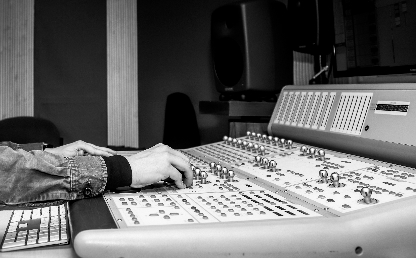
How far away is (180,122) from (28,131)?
1.08m

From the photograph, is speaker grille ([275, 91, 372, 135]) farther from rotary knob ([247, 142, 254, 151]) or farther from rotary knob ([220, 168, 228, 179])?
rotary knob ([220, 168, 228, 179])

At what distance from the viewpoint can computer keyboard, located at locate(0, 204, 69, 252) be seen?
65 cm

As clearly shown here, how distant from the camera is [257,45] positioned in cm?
211

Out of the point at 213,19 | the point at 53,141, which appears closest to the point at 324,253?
the point at 213,19

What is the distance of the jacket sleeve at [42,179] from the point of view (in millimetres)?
874

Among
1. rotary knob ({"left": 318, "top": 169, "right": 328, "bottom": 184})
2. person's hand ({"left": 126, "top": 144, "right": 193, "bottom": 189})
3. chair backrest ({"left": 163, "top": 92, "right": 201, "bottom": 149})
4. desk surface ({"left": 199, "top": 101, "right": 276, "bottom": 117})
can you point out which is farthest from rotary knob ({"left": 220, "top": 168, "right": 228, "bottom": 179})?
chair backrest ({"left": 163, "top": 92, "right": 201, "bottom": 149})

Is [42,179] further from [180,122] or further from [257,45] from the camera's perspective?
[180,122]

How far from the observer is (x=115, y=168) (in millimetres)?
911

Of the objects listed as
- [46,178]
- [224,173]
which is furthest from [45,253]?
[224,173]

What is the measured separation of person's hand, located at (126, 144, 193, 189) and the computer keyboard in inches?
6.1

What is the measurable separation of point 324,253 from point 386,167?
1.42 feet

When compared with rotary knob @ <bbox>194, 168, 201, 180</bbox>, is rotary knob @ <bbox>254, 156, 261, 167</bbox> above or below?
above

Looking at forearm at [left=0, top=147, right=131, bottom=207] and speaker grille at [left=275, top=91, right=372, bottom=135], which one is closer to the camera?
forearm at [left=0, top=147, right=131, bottom=207]

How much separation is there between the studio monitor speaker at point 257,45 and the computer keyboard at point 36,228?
1384mm
